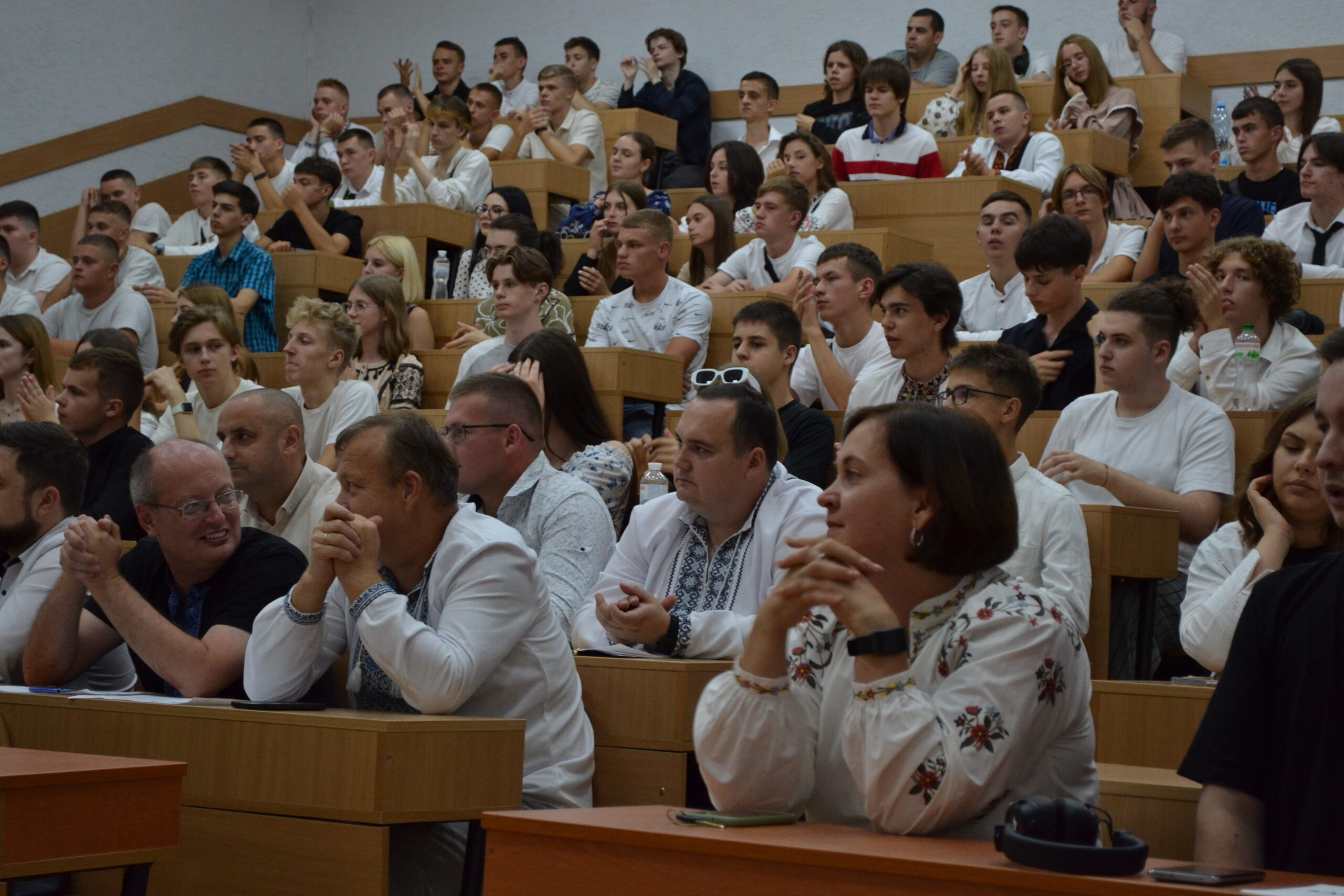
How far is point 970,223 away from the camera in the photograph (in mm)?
6305

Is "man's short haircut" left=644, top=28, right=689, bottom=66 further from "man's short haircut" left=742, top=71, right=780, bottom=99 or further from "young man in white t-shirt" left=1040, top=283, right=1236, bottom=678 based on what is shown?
"young man in white t-shirt" left=1040, top=283, right=1236, bottom=678

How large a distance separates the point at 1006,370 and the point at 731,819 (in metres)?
1.98

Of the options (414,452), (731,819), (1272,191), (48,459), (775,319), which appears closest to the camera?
(731,819)

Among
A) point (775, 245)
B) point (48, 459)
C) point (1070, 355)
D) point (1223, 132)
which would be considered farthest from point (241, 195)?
point (1223, 132)

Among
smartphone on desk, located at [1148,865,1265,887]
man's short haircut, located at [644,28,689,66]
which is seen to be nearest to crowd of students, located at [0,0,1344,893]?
smartphone on desk, located at [1148,865,1265,887]

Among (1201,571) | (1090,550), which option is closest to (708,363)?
(1090,550)

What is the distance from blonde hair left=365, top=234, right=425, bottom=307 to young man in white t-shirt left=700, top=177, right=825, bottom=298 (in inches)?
54.6

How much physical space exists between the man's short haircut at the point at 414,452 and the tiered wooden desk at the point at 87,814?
23.7 inches

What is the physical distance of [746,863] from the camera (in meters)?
1.40

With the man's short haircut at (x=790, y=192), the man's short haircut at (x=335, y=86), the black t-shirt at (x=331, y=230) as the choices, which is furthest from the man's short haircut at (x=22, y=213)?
the man's short haircut at (x=790, y=192)

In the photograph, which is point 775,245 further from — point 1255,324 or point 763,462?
Result: point 763,462

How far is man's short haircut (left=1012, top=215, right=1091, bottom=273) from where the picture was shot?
440cm

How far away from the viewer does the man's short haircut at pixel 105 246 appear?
20.9ft

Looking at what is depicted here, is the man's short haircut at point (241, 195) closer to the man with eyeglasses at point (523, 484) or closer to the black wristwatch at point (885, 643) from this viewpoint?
the man with eyeglasses at point (523, 484)
